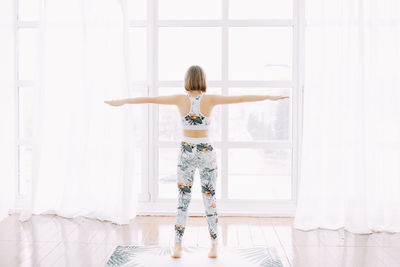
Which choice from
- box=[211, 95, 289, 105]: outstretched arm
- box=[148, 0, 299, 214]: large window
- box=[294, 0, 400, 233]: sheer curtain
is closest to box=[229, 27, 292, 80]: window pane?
box=[148, 0, 299, 214]: large window

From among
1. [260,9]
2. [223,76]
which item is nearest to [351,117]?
[223,76]

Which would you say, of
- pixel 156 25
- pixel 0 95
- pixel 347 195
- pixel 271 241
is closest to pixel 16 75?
pixel 0 95

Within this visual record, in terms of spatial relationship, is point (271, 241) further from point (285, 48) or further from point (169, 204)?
point (285, 48)

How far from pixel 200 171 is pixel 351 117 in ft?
5.70

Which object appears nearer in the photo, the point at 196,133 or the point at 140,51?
the point at 196,133

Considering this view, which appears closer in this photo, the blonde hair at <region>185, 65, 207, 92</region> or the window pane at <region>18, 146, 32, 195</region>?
the blonde hair at <region>185, 65, 207, 92</region>

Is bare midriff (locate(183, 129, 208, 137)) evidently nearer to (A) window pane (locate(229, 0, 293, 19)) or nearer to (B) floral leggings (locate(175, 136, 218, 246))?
(B) floral leggings (locate(175, 136, 218, 246))

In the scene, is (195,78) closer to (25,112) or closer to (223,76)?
(223,76)

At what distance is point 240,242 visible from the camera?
3.41 m

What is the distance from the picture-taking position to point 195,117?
113 inches

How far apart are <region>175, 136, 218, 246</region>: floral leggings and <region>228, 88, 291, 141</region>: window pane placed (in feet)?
4.98

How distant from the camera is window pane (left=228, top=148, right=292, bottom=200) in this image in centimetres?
438

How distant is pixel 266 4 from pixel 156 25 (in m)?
1.23

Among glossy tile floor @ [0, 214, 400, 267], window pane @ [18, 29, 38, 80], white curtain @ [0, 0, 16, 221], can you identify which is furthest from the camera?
window pane @ [18, 29, 38, 80]
